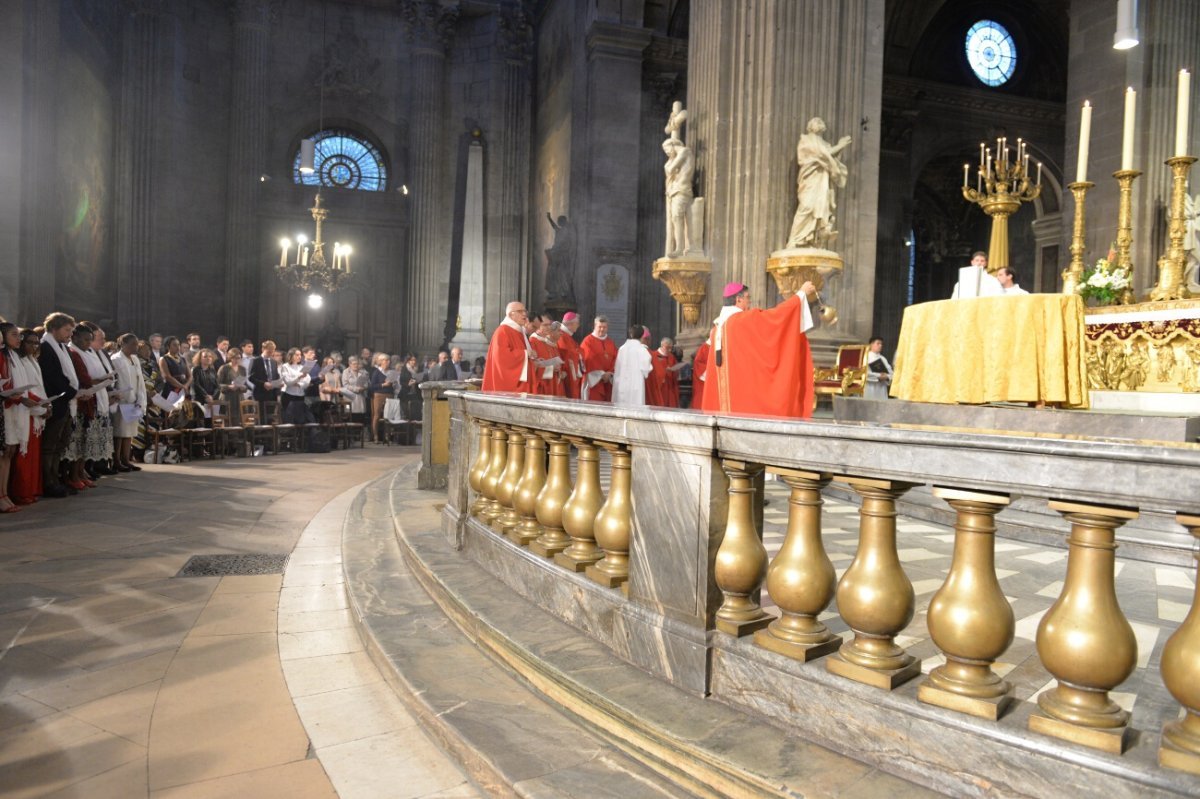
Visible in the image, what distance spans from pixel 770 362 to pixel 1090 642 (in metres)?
4.76

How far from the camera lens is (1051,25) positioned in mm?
21078

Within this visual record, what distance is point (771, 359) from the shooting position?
622cm

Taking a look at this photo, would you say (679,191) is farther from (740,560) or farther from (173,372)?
(740,560)

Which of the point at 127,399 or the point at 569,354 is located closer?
the point at 127,399

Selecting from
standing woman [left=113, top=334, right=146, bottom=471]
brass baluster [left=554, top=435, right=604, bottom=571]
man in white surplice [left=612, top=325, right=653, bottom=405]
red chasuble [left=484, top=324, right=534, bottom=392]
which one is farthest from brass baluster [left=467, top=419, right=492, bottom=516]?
standing woman [left=113, top=334, right=146, bottom=471]

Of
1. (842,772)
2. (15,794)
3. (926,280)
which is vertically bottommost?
(15,794)

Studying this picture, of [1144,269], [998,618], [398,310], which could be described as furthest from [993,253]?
[398,310]

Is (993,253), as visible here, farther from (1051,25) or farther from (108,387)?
(1051,25)

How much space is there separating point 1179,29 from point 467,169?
16.7 m

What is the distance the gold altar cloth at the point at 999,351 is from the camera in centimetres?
582

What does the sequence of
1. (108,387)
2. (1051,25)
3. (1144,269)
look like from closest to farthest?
(108,387) → (1144,269) → (1051,25)

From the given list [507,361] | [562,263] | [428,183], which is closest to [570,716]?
[507,361]

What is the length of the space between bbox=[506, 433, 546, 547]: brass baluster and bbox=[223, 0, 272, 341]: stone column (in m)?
20.1

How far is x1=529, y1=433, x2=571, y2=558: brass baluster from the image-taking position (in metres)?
3.33
